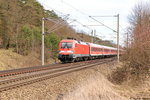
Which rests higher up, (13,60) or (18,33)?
(18,33)

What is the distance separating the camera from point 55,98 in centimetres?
1020

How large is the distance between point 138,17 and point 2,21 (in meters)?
20.8

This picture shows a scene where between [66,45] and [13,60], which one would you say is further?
[13,60]

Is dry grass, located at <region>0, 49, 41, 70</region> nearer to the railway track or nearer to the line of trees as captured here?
the line of trees

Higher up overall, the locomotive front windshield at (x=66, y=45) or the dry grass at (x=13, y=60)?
the locomotive front windshield at (x=66, y=45)

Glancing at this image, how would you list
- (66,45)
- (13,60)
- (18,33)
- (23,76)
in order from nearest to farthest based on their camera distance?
(23,76), (66,45), (13,60), (18,33)

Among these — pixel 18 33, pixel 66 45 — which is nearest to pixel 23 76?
pixel 66 45

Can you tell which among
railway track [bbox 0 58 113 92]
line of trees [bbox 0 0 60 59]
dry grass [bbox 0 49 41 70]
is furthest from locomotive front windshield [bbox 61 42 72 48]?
railway track [bbox 0 58 113 92]

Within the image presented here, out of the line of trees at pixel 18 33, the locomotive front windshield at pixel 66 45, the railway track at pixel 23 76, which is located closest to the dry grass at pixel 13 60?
the line of trees at pixel 18 33

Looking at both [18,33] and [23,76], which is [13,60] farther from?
[23,76]

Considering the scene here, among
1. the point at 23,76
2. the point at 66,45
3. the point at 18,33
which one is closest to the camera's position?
the point at 23,76

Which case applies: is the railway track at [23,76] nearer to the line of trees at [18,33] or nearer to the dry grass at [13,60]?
the dry grass at [13,60]

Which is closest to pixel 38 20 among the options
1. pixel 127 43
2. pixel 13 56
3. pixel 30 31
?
pixel 30 31

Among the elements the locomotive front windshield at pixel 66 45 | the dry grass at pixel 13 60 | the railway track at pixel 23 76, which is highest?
the locomotive front windshield at pixel 66 45
